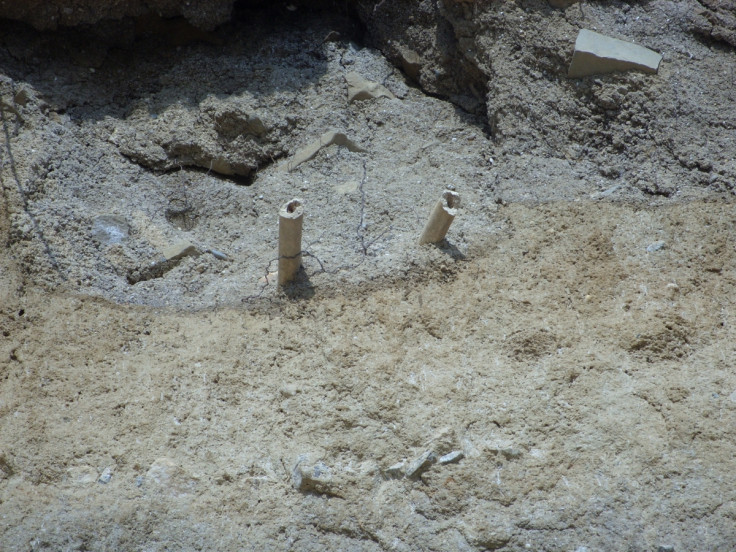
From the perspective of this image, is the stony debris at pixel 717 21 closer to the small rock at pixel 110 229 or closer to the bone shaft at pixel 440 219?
the bone shaft at pixel 440 219

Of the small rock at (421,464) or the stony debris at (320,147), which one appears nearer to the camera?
the small rock at (421,464)

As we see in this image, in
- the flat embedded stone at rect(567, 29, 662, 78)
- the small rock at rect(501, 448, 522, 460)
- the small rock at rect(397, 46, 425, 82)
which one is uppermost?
the flat embedded stone at rect(567, 29, 662, 78)

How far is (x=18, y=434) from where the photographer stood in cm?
248

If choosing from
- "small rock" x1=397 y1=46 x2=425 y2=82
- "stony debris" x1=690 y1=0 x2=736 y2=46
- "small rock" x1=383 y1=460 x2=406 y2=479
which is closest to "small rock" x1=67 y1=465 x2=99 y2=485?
"small rock" x1=383 y1=460 x2=406 y2=479

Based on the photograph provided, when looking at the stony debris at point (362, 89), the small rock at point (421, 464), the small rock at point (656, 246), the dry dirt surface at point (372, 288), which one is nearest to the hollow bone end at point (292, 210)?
the dry dirt surface at point (372, 288)

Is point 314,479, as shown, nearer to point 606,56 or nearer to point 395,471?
point 395,471

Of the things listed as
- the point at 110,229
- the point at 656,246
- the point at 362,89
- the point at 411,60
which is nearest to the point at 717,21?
the point at 656,246

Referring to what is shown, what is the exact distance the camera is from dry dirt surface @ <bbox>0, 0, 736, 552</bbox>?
Result: 238 cm

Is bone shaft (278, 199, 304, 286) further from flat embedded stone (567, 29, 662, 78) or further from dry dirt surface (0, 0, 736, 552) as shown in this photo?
flat embedded stone (567, 29, 662, 78)

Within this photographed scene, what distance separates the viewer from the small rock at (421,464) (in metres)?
2.43

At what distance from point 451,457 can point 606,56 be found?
2.36 m

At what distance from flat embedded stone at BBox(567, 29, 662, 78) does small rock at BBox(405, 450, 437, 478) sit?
2.32m

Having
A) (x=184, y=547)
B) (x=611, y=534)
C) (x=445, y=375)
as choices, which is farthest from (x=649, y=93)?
(x=184, y=547)

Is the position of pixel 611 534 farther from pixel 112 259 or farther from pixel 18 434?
pixel 112 259
